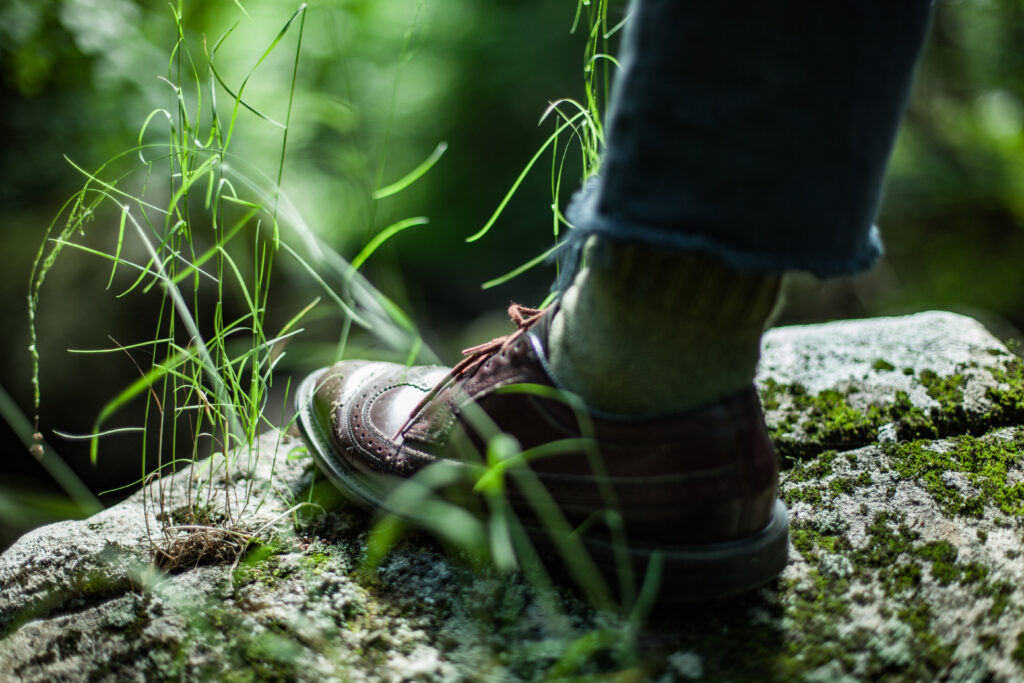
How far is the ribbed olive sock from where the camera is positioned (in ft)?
2.34

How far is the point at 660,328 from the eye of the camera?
76 centimetres

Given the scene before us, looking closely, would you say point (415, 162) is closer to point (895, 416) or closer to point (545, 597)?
point (895, 416)

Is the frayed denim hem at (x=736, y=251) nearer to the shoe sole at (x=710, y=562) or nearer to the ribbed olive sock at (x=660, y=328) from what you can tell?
the ribbed olive sock at (x=660, y=328)

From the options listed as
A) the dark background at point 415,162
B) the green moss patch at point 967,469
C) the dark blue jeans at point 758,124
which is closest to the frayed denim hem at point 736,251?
the dark blue jeans at point 758,124

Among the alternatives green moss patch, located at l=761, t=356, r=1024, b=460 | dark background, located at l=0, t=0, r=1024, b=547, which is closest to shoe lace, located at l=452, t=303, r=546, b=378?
green moss patch, located at l=761, t=356, r=1024, b=460

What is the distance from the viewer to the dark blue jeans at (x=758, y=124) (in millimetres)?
593

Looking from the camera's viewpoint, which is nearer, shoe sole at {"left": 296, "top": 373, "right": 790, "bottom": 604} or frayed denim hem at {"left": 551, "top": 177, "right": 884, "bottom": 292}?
frayed denim hem at {"left": 551, "top": 177, "right": 884, "bottom": 292}

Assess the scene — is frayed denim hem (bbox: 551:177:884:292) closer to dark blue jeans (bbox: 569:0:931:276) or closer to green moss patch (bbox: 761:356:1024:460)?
dark blue jeans (bbox: 569:0:931:276)

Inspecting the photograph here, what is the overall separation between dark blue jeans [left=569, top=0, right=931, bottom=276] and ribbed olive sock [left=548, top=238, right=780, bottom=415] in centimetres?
6

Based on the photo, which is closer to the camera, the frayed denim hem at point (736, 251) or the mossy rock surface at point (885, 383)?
the frayed denim hem at point (736, 251)

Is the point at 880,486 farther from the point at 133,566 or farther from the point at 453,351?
the point at 453,351

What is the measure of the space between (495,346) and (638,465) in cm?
28

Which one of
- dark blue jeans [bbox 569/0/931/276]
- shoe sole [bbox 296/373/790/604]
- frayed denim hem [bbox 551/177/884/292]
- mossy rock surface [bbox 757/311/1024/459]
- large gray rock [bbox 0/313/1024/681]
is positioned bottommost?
large gray rock [bbox 0/313/1024/681]

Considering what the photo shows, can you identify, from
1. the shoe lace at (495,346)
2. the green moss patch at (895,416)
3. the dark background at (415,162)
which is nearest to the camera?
the shoe lace at (495,346)
